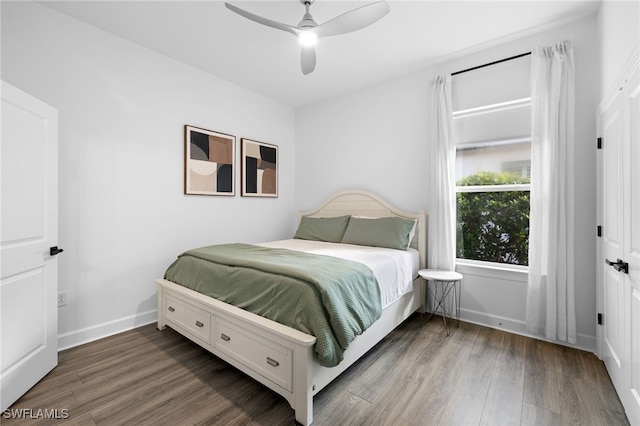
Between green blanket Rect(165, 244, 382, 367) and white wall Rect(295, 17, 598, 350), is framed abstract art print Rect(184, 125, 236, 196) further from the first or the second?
white wall Rect(295, 17, 598, 350)

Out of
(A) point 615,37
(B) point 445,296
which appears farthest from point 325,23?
(B) point 445,296

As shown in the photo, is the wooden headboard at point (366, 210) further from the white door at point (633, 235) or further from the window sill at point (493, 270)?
the white door at point (633, 235)

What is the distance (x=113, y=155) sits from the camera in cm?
271

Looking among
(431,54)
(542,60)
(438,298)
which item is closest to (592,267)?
(438,298)

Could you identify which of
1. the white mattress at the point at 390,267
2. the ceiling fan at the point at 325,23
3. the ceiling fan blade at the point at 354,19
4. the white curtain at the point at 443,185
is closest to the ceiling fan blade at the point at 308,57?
the ceiling fan at the point at 325,23

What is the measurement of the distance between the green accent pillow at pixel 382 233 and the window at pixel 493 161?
612 mm

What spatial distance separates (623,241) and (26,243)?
12.1 ft

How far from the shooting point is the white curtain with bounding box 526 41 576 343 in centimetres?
239

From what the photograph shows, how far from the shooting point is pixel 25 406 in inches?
67.0

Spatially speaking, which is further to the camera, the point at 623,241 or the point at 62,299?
the point at 62,299

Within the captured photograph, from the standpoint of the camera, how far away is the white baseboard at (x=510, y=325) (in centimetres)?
238

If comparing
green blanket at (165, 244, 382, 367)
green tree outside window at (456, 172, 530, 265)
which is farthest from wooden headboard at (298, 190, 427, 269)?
green blanket at (165, 244, 382, 367)

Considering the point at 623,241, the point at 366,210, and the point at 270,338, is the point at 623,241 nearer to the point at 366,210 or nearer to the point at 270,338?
the point at 270,338

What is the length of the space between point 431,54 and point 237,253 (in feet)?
9.26
